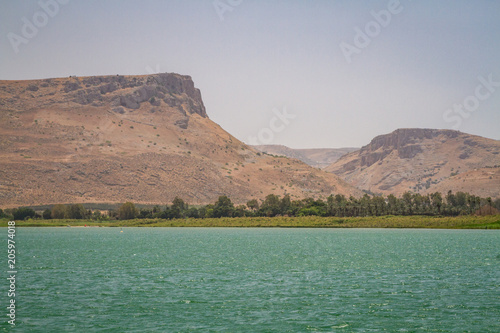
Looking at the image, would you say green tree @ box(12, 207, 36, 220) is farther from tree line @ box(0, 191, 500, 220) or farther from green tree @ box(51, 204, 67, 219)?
green tree @ box(51, 204, 67, 219)

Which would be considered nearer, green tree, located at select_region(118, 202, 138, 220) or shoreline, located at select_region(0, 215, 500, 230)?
shoreline, located at select_region(0, 215, 500, 230)

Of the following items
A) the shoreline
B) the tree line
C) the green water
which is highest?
the tree line

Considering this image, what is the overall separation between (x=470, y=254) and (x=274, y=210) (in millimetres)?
120293

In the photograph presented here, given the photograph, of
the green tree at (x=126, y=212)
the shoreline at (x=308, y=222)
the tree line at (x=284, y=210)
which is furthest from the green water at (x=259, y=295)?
the green tree at (x=126, y=212)

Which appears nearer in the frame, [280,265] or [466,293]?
[466,293]

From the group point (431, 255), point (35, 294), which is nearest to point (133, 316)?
point (35, 294)

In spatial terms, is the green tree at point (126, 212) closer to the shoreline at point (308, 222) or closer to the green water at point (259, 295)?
the shoreline at point (308, 222)

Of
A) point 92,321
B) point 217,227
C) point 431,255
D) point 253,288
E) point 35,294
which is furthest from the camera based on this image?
point 217,227

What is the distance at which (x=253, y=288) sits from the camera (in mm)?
40469

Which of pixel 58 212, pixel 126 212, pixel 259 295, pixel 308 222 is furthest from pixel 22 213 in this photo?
pixel 259 295

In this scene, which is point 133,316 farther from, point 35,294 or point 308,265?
point 308,265

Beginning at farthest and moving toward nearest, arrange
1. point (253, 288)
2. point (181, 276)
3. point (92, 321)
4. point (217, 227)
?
point (217, 227), point (181, 276), point (253, 288), point (92, 321)

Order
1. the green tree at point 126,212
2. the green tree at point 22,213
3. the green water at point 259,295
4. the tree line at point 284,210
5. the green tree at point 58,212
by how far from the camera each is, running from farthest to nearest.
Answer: the green tree at point 126,212, the green tree at point 58,212, the green tree at point 22,213, the tree line at point 284,210, the green water at point 259,295

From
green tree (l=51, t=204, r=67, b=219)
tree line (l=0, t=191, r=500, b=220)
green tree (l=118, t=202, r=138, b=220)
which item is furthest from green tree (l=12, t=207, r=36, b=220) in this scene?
green tree (l=118, t=202, r=138, b=220)
